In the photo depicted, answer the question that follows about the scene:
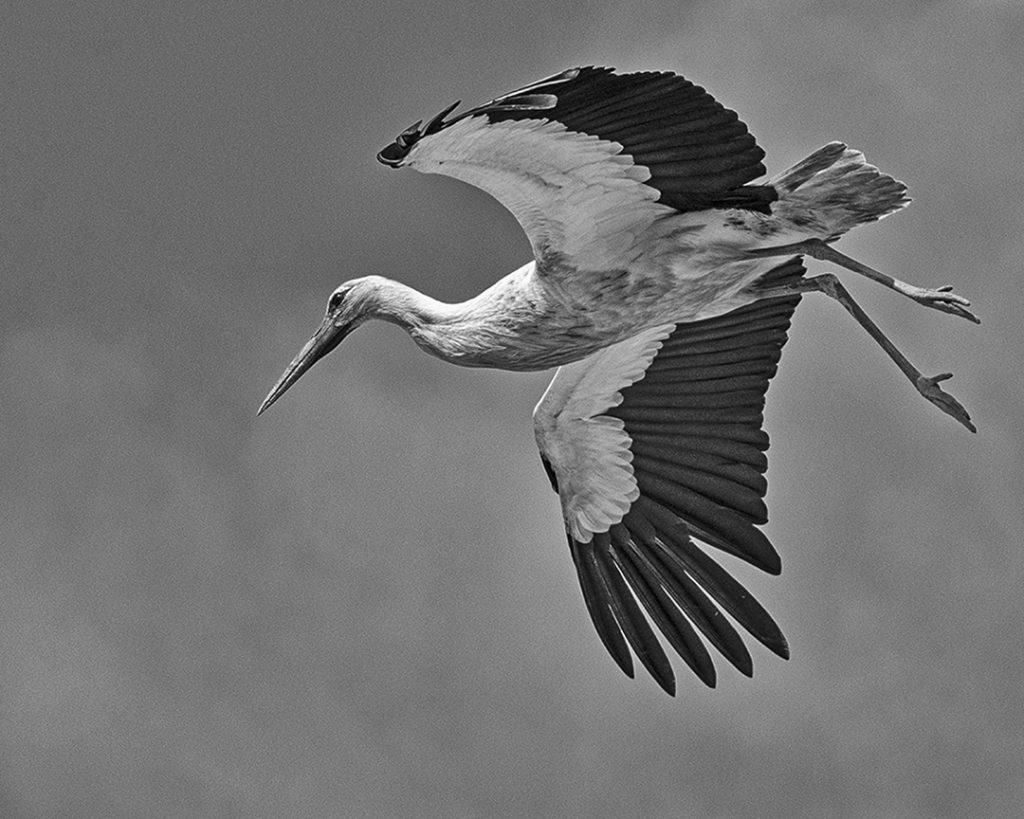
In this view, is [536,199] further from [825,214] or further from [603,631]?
[603,631]

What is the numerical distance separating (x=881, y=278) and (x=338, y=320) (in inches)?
108

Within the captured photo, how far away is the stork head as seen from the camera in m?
10.0

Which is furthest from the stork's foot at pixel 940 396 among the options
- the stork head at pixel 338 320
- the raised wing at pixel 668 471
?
the stork head at pixel 338 320

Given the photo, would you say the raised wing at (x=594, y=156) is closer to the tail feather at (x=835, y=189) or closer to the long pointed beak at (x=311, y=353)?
the tail feather at (x=835, y=189)

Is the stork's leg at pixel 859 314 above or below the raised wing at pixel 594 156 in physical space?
below

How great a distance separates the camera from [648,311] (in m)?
9.05

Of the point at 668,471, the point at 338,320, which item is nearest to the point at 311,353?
the point at 338,320

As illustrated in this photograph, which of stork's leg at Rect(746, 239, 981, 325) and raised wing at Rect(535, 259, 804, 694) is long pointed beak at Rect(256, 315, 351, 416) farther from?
stork's leg at Rect(746, 239, 981, 325)

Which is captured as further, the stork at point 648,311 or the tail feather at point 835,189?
the tail feather at point 835,189

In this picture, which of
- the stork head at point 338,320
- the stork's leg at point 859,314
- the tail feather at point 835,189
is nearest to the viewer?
the tail feather at point 835,189

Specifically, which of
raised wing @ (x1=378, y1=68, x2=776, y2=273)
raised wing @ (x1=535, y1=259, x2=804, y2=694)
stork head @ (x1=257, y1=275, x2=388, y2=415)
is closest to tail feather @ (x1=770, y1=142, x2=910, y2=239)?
raised wing @ (x1=378, y1=68, x2=776, y2=273)

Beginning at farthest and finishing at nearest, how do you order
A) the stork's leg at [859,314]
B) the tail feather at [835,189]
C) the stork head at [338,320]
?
the stork head at [338,320]
the stork's leg at [859,314]
the tail feather at [835,189]

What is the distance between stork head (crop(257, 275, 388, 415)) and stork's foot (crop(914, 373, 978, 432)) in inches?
101

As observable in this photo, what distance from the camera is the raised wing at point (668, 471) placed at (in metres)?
9.59
